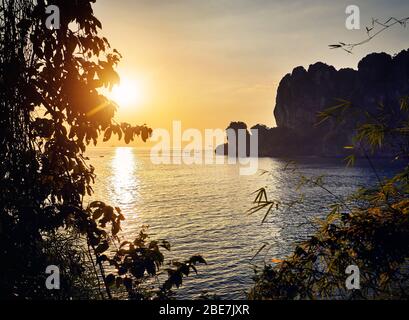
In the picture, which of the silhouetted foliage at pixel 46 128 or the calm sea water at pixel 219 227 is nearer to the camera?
the silhouetted foliage at pixel 46 128

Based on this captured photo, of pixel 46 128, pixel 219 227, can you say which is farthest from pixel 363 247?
pixel 219 227

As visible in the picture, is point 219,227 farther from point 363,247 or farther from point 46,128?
point 46,128

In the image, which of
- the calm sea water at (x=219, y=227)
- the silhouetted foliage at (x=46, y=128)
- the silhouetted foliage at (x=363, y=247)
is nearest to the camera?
the silhouetted foliage at (x=46, y=128)

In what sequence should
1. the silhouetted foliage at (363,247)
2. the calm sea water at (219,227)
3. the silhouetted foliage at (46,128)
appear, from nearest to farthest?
the silhouetted foliage at (46,128), the silhouetted foliage at (363,247), the calm sea water at (219,227)

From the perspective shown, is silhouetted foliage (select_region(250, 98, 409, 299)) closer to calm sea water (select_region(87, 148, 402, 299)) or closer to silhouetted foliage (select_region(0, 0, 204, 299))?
silhouetted foliage (select_region(0, 0, 204, 299))

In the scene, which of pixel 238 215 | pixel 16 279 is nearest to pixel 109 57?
pixel 16 279

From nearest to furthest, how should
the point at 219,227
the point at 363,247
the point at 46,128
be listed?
the point at 46,128 → the point at 363,247 → the point at 219,227

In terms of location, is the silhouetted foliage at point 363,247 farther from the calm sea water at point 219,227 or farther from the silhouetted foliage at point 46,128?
the calm sea water at point 219,227

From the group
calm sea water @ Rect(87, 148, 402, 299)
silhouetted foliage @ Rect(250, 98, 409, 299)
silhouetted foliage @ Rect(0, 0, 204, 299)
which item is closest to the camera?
silhouetted foliage @ Rect(0, 0, 204, 299)

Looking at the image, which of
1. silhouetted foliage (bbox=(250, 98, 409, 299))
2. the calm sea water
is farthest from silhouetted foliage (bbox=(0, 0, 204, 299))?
the calm sea water

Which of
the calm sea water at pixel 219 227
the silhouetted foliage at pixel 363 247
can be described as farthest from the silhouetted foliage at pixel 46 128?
the calm sea water at pixel 219 227

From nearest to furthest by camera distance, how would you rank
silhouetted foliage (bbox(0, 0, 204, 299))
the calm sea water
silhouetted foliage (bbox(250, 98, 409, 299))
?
silhouetted foliage (bbox(0, 0, 204, 299))
silhouetted foliage (bbox(250, 98, 409, 299))
the calm sea water

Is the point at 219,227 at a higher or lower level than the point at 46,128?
lower

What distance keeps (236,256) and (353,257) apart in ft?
79.3
